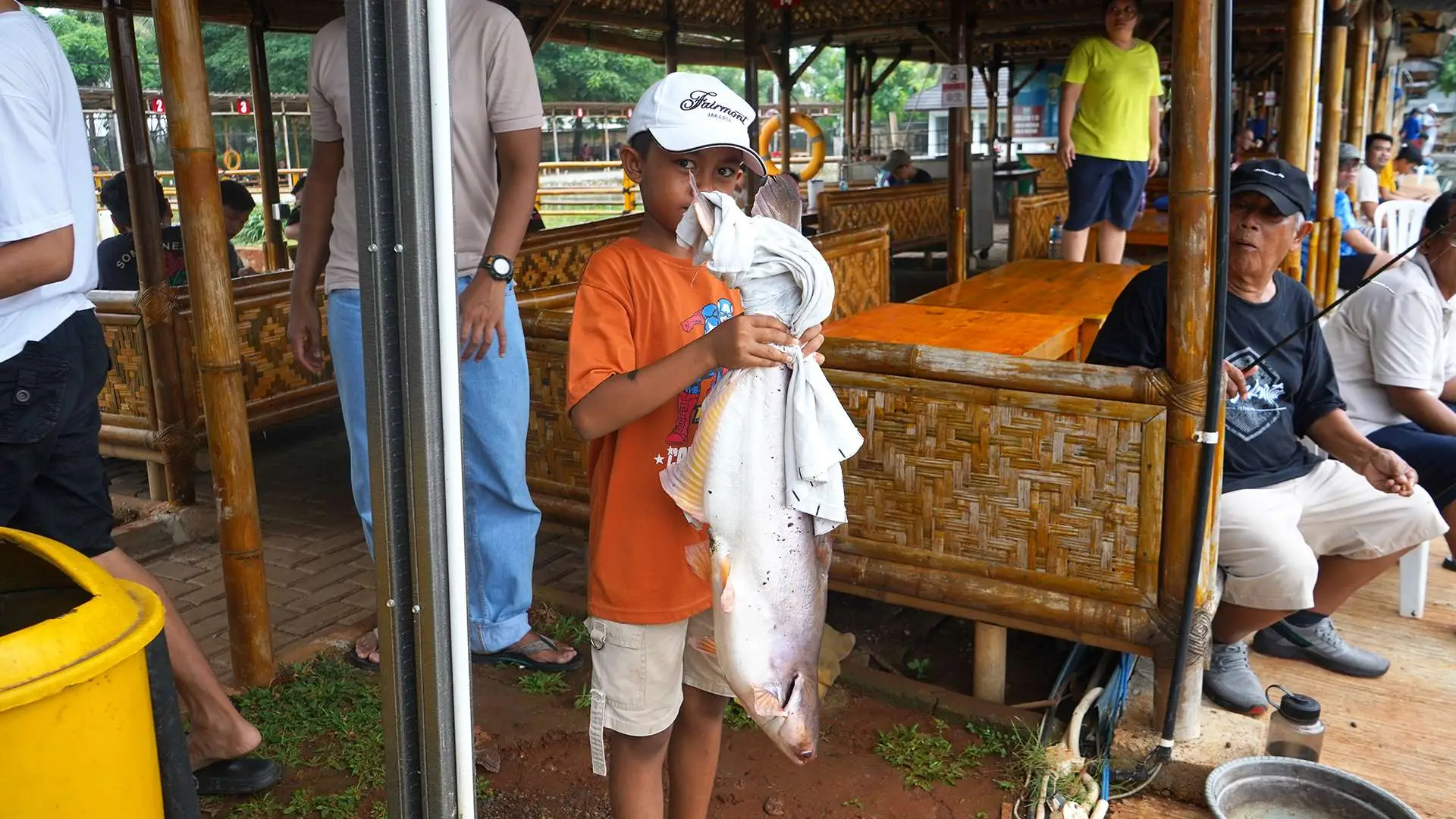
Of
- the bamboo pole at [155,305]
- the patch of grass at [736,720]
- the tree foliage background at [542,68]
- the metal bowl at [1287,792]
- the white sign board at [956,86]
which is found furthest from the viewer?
the tree foliage background at [542,68]

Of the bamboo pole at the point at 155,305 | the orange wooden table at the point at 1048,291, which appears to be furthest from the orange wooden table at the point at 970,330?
the bamboo pole at the point at 155,305

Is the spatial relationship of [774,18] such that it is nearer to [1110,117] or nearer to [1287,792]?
[1110,117]

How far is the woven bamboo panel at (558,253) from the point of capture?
19.6 ft

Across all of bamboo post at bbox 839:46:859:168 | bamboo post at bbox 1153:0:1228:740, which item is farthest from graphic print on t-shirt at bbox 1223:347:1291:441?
bamboo post at bbox 839:46:859:168

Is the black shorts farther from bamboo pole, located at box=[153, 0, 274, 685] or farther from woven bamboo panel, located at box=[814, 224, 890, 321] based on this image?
woven bamboo panel, located at box=[814, 224, 890, 321]

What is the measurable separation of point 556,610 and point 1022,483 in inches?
69.3

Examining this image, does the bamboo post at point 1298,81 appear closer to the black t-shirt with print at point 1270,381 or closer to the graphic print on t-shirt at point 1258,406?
the black t-shirt with print at point 1270,381

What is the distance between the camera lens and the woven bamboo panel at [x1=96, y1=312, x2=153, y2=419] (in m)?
4.68

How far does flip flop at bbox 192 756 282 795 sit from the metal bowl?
7.88ft

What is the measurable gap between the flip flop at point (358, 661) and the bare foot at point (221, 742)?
2.31 ft

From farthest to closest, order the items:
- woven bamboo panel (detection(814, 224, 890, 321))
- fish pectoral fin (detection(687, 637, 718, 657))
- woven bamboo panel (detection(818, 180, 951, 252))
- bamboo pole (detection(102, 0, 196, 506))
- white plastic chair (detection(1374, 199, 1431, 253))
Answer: woven bamboo panel (detection(818, 180, 951, 252)), white plastic chair (detection(1374, 199, 1431, 253)), woven bamboo panel (detection(814, 224, 890, 321)), bamboo pole (detection(102, 0, 196, 506)), fish pectoral fin (detection(687, 637, 718, 657))

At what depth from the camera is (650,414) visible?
1.99 m

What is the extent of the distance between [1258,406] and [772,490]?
7.52 ft

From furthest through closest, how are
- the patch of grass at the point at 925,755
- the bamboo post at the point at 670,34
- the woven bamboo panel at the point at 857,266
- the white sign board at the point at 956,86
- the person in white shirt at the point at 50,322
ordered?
the bamboo post at the point at 670,34 → the white sign board at the point at 956,86 → the woven bamboo panel at the point at 857,266 → the patch of grass at the point at 925,755 → the person in white shirt at the point at 50,322
